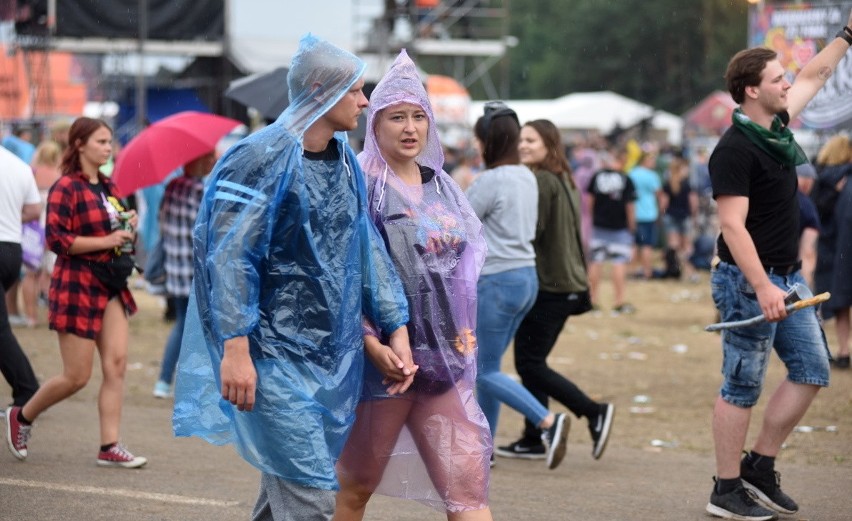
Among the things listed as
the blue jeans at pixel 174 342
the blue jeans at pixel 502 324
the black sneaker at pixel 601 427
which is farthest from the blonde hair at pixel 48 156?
the black sneaker at pixel 601 427

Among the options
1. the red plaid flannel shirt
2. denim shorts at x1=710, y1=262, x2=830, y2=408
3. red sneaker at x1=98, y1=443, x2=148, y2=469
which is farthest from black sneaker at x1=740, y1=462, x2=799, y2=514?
the red plaid flannel shirt

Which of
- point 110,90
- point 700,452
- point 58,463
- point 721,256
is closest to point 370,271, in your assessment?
point 721,256

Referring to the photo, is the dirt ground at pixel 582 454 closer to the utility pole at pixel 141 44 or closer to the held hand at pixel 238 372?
the held hand at pixel 238 372

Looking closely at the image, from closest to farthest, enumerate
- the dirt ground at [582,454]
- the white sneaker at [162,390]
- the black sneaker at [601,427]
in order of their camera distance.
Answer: the dirt ground at [582,454], the black sneaker at [601,427], the white sneaker at [162,390]

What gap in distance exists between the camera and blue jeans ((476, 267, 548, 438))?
21.3ft

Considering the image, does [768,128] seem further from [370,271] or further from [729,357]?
[370,271]

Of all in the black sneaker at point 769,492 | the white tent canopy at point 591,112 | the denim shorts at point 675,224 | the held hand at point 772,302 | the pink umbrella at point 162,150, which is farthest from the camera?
the white tent canopy at point 591,112

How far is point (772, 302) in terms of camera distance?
16.6 feet

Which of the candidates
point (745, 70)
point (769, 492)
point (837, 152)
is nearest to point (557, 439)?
point (769, 492)

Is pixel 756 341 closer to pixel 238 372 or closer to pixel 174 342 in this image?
pixel 238 372

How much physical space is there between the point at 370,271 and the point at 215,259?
1.73 feet

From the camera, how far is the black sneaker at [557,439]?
6.58 m

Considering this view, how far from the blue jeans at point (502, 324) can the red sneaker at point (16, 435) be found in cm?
238

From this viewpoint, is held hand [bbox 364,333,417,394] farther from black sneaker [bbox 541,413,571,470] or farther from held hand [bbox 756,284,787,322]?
black sneaker [bbox 541,413,571,470]
